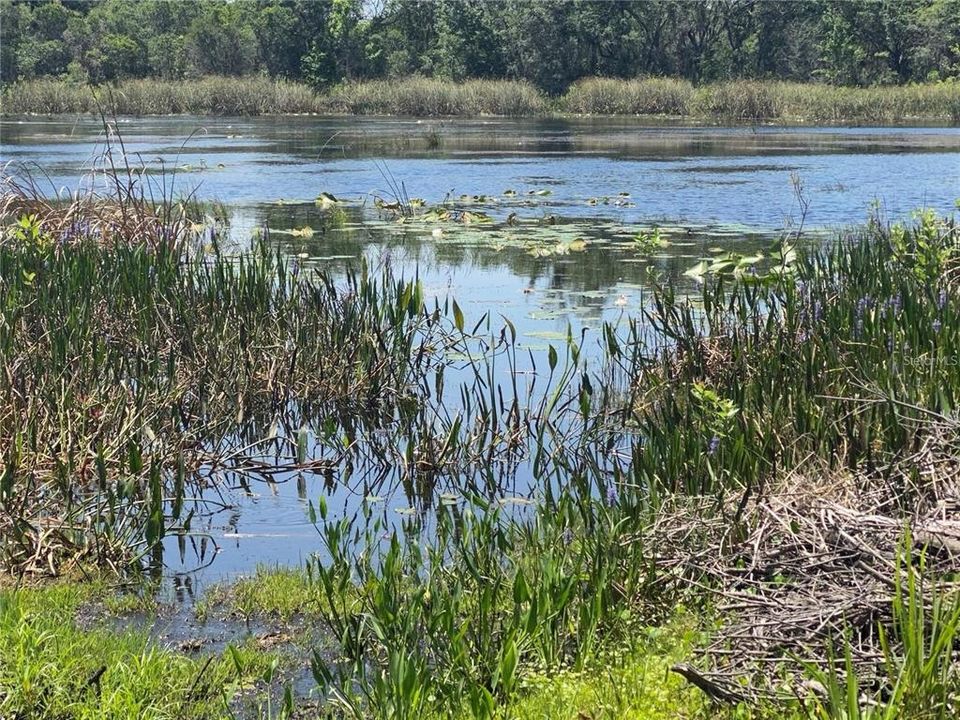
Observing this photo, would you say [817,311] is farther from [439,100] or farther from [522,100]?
[522,100]

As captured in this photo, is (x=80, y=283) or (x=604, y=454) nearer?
(x=604, y=454)

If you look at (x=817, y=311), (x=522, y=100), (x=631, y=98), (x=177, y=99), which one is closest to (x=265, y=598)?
(x=817, y=311)

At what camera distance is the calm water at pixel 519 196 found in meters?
9.95

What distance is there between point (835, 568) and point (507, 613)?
110 cm

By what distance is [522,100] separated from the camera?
51.5 m

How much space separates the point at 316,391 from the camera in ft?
25.1

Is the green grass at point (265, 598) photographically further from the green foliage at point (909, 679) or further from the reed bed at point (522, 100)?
the reed bed at point (522, 100)

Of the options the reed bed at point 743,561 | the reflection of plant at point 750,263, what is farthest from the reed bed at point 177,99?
the reed bed at point 743,561

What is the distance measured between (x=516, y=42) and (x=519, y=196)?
46.9m

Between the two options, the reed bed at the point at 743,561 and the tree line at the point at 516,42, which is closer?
the reed bed at the point at 743,561

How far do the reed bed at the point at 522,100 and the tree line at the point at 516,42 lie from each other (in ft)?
27.9

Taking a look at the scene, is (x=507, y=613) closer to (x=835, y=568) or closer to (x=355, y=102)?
(x=835, y=568)

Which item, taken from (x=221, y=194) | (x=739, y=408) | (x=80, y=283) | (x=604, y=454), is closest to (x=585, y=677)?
(x=739, y=408)

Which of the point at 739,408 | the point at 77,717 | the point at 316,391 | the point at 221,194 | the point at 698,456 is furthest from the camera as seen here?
the point at 221,194
